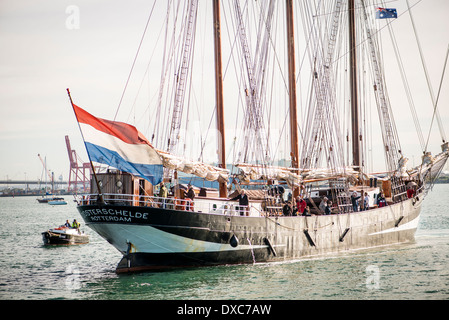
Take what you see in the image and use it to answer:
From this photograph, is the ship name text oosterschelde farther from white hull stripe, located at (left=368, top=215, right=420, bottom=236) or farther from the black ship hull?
white hull stripe, located at (left=368, top=215, right=420, bottom=236)

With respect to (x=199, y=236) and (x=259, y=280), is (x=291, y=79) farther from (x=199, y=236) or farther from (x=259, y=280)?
(x=259, y=280)

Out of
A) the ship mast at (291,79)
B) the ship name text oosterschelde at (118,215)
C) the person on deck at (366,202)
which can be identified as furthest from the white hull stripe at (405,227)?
the ship name text oosterschelde at (118,215)

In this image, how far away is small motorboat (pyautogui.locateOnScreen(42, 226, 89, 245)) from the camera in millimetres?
48188

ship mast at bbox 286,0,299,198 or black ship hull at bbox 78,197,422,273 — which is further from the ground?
ship mast at bbox 286,0,299,198

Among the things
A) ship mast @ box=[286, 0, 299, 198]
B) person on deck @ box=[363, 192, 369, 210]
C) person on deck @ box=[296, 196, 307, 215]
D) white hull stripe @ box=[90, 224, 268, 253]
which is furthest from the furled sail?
person on deck @ box=[363, 192, 369, 210]

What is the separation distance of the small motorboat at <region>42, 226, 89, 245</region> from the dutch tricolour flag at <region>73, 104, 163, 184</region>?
23.8 m

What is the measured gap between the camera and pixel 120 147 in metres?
26.8

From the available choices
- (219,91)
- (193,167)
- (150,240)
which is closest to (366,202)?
(219,91)

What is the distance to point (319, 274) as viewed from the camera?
2803 cm

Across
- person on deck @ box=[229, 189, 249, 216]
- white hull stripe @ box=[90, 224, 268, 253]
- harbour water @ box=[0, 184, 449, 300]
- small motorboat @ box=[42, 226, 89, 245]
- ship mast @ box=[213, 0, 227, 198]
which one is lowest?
harbour water @ box=[0, 184, 449, 300]

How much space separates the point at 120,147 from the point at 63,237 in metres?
24.4

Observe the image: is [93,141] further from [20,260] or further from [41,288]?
[20,260]

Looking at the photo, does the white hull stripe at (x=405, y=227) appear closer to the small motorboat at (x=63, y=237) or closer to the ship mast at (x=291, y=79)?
the ship mast at (x=291, y=79)
